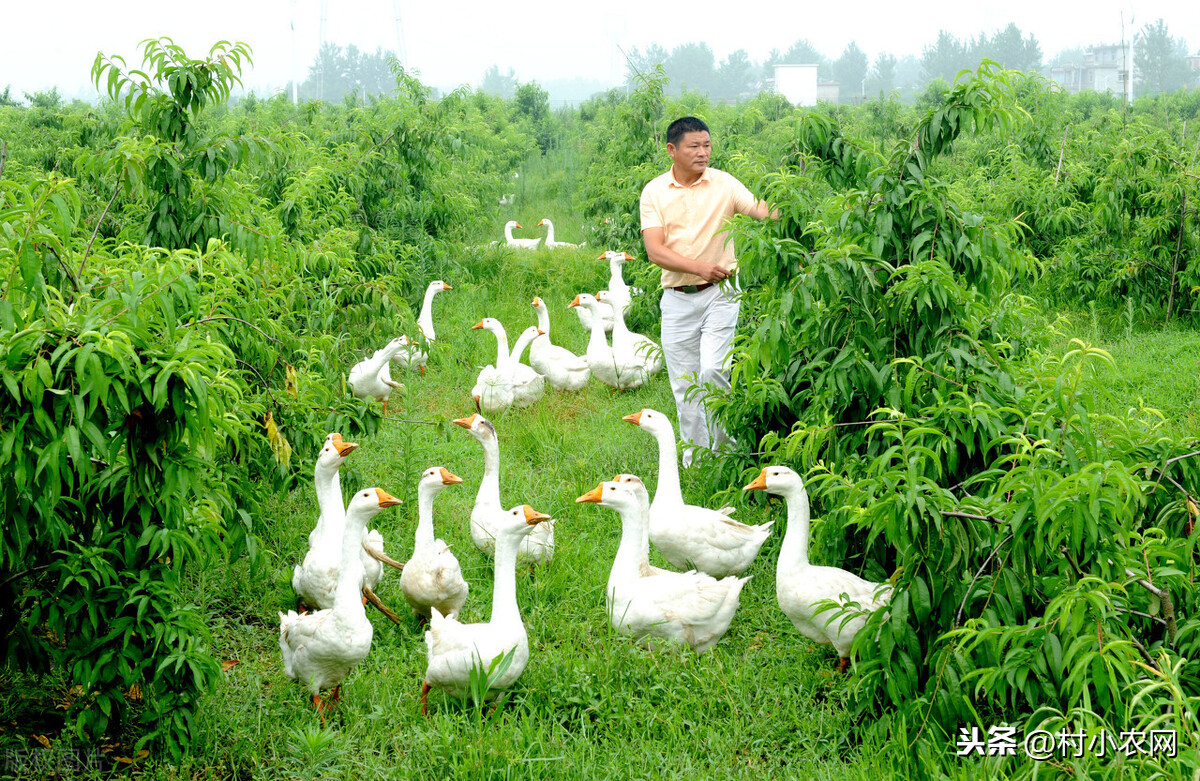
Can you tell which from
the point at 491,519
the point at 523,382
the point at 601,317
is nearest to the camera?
the point at 491,519

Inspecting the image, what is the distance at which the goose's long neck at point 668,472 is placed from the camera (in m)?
5.04

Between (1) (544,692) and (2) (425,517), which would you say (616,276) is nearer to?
(2) (425,517)

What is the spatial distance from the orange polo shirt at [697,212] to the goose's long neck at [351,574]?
2861 mm

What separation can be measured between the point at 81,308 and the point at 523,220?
16.2 metres

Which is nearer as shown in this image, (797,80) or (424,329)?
(424,329)

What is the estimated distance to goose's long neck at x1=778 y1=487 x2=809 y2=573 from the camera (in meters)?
4.28

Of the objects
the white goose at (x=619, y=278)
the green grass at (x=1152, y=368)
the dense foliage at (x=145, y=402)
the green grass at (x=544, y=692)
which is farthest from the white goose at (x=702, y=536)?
the white goose at (x=619, y=278)

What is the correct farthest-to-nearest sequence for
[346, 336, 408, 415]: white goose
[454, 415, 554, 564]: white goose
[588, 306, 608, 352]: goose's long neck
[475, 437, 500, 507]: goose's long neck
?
1. [588, 306, 608, 352]: goose's long neck
2. [346, 336, 408, 415]: white goose
3. [475, 437, 500, 507]: goose's long neck
4. [454, 415, 554, 564]: white goose

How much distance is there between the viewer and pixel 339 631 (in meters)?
3.96

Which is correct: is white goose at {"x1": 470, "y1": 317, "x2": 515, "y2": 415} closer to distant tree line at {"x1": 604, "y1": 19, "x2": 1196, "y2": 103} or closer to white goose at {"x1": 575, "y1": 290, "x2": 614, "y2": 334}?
white goose at {"x1": 575, "y1": 290, "x2": 614, "y2": 334}

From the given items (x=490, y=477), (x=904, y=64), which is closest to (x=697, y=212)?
(x=490, y=477)

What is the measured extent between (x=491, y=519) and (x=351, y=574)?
1.26m

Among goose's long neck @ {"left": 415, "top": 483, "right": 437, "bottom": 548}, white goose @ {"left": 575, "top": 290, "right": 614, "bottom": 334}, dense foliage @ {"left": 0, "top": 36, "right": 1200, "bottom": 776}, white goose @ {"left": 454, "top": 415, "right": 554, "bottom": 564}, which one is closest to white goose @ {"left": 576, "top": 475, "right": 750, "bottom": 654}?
dense foliage @ {"left": 0, "top": 36, "right": 1200, "bottom": 776}

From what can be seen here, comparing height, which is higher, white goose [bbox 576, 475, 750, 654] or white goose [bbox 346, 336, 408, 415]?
white goose [bbox 346, 336, 408, 415]
